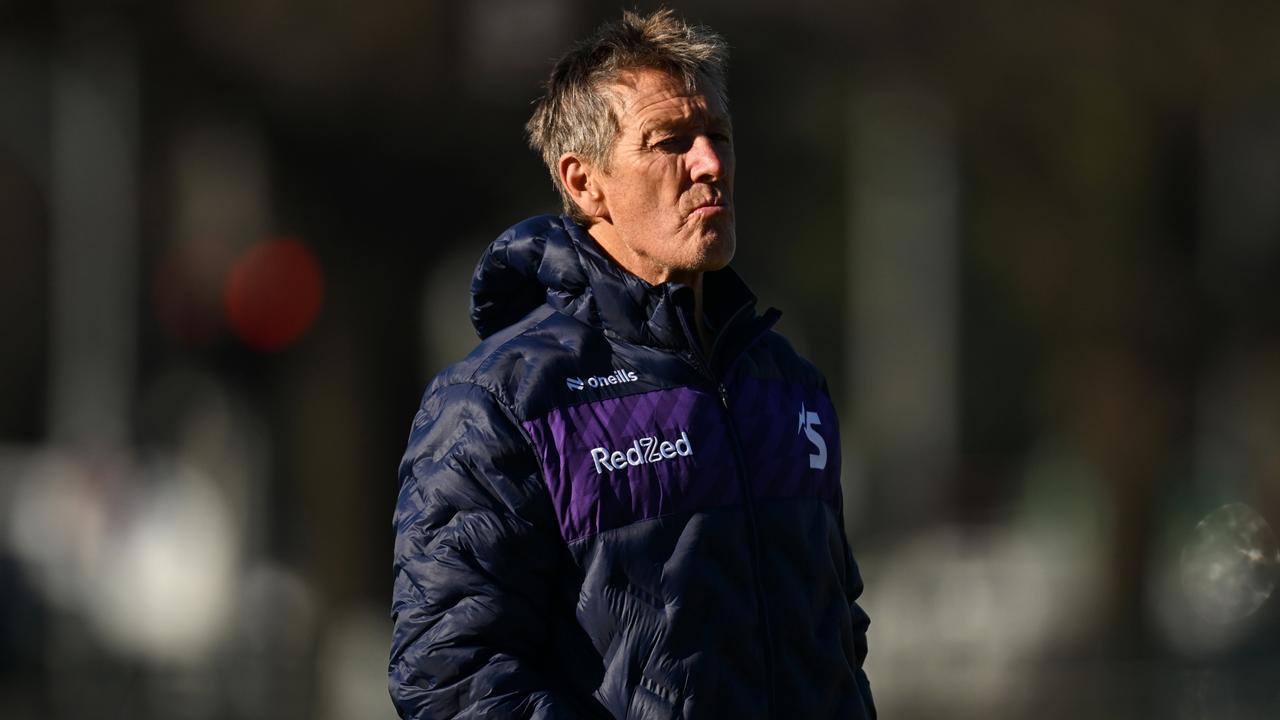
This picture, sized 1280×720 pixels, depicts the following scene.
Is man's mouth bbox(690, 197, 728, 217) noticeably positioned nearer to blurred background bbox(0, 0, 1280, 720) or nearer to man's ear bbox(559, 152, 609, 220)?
man's ear bbox(559, 152, 609, 220)

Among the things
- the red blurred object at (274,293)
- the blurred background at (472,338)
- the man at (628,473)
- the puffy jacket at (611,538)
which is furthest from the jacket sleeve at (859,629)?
the red blurred object at (274,293)

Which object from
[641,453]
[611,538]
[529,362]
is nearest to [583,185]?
[529,362]

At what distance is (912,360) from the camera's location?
62.0 feet

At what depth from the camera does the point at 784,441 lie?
333 centimetres

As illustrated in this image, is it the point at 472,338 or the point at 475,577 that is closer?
the point at 475,577

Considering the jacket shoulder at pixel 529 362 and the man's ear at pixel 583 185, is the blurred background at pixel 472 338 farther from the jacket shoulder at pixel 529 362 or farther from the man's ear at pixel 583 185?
the jacket shoulder at pixel 529 362

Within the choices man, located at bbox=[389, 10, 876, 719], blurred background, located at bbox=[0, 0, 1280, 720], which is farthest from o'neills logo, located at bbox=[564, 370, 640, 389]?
blurred background, located at bbox=[0, 0, 1280, 720]

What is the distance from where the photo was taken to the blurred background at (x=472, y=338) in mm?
14312

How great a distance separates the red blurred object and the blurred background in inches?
1.4

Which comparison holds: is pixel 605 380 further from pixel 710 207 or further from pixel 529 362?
pixel 710 207

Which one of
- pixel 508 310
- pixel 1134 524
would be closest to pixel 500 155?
pixel 1134 524

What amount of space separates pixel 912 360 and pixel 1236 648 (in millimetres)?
5469

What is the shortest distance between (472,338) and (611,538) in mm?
13568

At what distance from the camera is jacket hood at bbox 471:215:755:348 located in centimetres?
333
